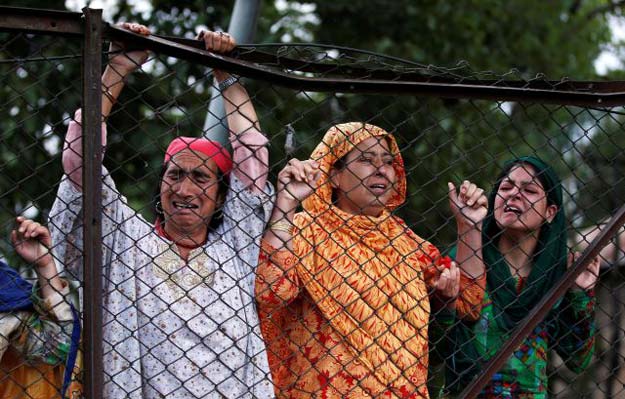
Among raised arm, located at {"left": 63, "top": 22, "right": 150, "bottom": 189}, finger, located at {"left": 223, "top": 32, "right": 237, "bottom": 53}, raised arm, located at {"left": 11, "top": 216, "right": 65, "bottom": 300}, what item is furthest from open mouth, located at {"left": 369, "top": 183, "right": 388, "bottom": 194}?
raised arm, located at {"left": 11, "top": 216, "right": 65, "bottom": 300}

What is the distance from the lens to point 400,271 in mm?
3441

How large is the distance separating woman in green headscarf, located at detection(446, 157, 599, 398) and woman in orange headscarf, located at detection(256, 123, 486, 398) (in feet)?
0.35

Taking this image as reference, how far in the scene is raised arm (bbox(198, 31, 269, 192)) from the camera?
306cm

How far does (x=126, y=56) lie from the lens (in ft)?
9.55

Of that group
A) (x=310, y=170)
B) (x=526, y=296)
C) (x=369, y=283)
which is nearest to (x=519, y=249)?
(x=526, y=296)

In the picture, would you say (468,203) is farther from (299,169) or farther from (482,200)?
(299,169)

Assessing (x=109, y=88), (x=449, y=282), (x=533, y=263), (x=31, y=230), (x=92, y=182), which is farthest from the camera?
(x=533, y=263)

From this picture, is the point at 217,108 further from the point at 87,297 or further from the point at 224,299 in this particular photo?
the point at 87,297

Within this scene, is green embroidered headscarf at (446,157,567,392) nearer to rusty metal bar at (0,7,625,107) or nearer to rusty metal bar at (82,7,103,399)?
rusty metal bar at (0,7,625,107)

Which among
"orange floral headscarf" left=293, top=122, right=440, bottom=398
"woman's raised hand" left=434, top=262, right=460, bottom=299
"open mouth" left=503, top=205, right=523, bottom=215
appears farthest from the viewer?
"open mouth" left=503, top=205, right=523, bottom=215

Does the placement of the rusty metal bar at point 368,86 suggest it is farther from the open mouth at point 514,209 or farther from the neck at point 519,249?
the neck at point 519,249

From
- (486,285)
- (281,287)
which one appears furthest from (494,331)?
(281,287)

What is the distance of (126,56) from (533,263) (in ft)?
4.92

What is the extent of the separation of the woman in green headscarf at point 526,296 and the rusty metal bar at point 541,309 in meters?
0.15
